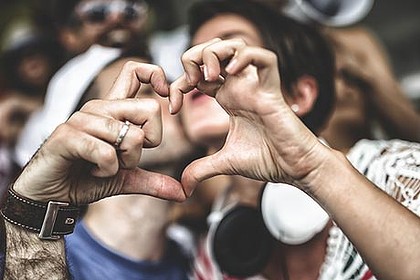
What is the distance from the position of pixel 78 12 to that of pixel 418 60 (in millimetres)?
1937

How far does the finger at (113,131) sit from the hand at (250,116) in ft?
0.32

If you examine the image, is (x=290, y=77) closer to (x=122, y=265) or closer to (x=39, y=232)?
(x=122, y=265)

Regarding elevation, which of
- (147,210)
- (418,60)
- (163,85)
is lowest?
(418,60)

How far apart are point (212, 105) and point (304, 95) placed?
0.89ft

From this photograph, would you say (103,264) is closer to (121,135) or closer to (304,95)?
(304,95)

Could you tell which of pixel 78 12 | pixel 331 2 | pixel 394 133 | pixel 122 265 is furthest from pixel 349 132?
pixel 78 12

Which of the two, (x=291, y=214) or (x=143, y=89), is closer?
(x=291, y=214)

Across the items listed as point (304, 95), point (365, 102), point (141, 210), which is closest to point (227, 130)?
point (304, 95)

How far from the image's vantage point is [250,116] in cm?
137

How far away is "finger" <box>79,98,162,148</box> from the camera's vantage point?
1363 millimetres

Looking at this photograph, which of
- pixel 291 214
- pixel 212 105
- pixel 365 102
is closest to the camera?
pixel 291 214

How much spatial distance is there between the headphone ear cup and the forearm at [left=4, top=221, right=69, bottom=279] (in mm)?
601

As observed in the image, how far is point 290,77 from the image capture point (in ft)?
7.20

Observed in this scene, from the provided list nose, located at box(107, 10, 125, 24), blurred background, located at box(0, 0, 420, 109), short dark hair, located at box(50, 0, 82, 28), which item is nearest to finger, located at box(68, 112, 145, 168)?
nose, located at box(107, 10, 125, 24)
